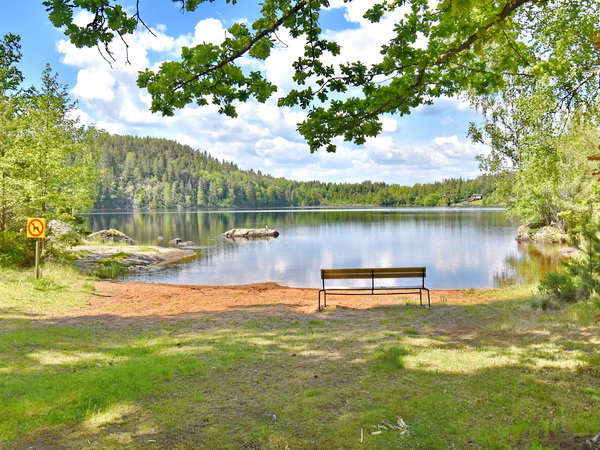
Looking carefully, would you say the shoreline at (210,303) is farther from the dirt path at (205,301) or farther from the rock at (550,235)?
the rock at (550,235)

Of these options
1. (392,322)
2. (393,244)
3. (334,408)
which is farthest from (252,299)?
(393,244)

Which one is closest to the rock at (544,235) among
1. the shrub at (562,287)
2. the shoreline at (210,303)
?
the shoreline at (210,303)

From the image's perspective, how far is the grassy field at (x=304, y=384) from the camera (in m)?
4.05

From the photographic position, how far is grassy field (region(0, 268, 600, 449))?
4.05 meters

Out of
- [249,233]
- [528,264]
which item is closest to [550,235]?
[528,264]

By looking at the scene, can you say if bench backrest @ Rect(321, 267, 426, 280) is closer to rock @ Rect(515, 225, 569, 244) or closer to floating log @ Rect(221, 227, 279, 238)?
rock @ Rect(515, 225, 569, 244)

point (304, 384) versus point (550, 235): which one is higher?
point (304, 384)

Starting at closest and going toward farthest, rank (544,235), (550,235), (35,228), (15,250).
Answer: (35,228) → (15,250) → (550,235) → (544,235)

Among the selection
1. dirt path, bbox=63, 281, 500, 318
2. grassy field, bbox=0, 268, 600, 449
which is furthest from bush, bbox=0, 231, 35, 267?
grassy field, bbox=0, 268, 600, 449

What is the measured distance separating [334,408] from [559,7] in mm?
11687

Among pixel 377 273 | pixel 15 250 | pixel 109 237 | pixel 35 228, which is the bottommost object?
pixel 109 237

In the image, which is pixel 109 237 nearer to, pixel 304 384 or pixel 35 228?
pixel 35 228

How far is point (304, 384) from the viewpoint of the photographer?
18.1 ft

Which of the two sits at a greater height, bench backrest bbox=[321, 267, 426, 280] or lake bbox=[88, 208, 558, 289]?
bench backrest bbox=[321, 267, 426, 280]
